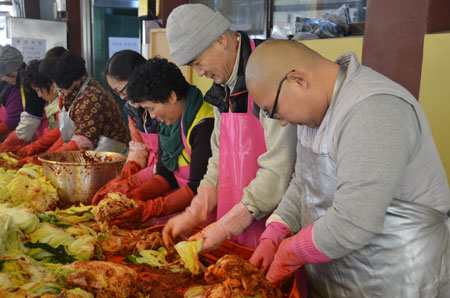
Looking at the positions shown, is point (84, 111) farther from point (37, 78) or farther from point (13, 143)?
point (13, 143)

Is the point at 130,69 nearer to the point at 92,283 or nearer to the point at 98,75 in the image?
the point at 92,283

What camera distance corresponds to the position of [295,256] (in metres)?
1.44

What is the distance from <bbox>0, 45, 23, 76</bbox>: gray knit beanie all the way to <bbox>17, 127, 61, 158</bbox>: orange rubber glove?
1.78m

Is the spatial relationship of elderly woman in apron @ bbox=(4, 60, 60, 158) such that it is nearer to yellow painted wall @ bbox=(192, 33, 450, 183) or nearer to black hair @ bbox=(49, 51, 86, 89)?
black hair @ bbox=(49, 51, 86, 89)

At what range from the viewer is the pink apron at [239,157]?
6.97 feet

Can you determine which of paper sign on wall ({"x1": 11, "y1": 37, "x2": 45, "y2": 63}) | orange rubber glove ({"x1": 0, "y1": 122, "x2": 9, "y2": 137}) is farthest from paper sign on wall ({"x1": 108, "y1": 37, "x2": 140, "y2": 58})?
orange rubber glove ({"x1": 0, "y1": 122, "x2": 9, "y2": 137})

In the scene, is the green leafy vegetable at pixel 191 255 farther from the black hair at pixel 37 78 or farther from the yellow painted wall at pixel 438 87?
the black hair at pixel 37 78

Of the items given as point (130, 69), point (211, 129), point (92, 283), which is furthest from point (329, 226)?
point (130, 69)

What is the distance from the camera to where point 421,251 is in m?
1.37

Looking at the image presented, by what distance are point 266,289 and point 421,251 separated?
53 centimetres

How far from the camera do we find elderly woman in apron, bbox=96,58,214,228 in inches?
97.6

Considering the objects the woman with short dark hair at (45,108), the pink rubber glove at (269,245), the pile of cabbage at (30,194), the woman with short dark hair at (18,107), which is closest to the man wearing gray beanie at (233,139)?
the pink rubber glove at (269,245)

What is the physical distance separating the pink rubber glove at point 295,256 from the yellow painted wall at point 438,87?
1404 mm

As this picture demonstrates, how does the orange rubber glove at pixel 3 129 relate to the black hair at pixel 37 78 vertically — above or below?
below
